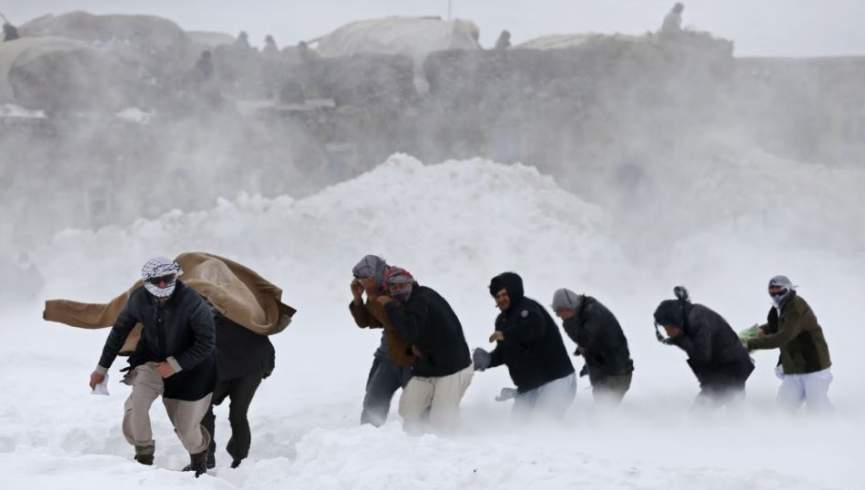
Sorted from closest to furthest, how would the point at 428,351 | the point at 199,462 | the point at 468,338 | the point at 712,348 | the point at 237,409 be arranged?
the point at 199,462, the point at 237,409, the point at 428,351, the point at 712,348, the point at 468,338

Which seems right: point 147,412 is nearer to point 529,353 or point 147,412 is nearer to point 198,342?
point 198,342

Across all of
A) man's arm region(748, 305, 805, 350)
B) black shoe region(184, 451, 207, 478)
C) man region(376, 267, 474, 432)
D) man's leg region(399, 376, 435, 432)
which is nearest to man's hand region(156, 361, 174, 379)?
black shoe region(184, 451, 207, 478)

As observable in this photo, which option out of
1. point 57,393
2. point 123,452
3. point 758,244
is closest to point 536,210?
point 758,244

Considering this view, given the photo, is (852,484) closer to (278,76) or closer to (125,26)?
(278,76)

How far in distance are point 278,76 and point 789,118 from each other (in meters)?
10.1

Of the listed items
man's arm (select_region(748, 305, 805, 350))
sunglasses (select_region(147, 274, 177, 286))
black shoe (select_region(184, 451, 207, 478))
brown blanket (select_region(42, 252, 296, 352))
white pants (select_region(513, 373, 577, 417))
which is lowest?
black shoe (select_region(184, 451, 207, 478))

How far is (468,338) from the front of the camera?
1557 centimetres

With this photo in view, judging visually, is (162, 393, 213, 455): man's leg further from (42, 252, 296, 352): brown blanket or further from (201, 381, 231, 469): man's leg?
(42, 252, 296, 352): brown blanket

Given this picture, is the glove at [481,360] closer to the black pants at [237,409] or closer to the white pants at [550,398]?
the white pants at [550,398]

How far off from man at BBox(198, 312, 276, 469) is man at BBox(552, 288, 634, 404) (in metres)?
2.06

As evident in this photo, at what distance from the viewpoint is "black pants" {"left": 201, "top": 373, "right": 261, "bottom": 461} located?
22.2ft

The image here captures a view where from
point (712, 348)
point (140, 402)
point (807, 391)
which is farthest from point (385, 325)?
point (807, 391)

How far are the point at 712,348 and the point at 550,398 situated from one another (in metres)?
1.19

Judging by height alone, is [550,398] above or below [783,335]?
below
